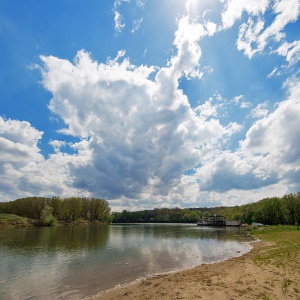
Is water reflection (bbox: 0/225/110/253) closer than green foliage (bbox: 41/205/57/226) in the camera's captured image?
Yes

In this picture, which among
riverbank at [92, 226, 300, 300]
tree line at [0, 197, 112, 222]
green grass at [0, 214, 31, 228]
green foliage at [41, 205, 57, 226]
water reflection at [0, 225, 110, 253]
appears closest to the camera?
riverbank at [92, 226, 300, 300]

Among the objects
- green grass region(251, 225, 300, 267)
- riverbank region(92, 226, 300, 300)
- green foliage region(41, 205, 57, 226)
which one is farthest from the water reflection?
green foliage region(41, 205, 57, 226)

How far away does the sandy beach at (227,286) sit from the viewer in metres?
16.4

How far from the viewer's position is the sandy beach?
53.7 ft

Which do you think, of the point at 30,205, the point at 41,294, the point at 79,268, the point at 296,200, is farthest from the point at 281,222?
the point at 30,205

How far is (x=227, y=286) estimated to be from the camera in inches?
727

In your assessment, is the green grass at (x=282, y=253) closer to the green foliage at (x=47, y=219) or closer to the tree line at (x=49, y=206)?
the green foliage at (x=47, y=219)

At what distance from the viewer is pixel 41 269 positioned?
29250 millimetres

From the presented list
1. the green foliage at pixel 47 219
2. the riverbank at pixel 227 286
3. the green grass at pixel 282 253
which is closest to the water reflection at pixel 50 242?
the riverbank at pixel 227 286

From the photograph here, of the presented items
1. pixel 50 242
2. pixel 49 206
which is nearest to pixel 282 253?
pixel 50 242

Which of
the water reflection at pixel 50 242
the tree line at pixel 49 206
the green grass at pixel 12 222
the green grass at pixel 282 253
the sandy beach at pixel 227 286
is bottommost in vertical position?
the sandy beach at pixel 227 286

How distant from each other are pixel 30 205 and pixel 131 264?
556 ft

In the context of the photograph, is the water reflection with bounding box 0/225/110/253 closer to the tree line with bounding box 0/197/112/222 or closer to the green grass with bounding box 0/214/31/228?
the green grass with bounding box 0/214/31/228

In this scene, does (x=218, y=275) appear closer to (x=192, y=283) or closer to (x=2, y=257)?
(x=192, y=283)
